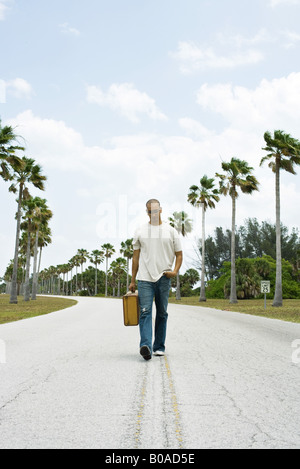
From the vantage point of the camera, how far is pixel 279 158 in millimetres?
31484

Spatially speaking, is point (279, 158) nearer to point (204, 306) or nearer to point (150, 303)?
point (204, 306)

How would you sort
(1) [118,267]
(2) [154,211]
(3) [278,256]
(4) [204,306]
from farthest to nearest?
(1) [118,267], (4) [204,306], (3) [278,256], (2) [154,211]

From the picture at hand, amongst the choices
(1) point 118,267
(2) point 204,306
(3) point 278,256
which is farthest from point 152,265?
(1) point 118,267

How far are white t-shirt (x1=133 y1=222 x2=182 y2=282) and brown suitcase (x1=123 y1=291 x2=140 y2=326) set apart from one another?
0.97 feet

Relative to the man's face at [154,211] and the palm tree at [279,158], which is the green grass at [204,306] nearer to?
the palm tree at [279,158]

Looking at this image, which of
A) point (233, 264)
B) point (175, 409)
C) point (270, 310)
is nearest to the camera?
point (175, 409)

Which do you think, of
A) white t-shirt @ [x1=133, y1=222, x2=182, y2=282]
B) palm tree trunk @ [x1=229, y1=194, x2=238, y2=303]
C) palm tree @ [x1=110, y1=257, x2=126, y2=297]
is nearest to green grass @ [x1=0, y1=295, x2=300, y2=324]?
palm tree trunk @ [x1=229, y1=194, x2=238, y2=303]

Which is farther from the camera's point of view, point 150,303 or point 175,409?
point 150,303

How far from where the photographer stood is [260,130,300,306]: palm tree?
30.6 meters

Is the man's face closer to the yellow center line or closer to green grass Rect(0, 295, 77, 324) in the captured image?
the yellow center line

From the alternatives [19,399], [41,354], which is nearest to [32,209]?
[41,354]

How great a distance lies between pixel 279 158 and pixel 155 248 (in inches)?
1076

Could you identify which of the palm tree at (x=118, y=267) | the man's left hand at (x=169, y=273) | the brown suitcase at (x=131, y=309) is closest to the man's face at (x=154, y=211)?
the man's left hand at (x=169, y=273)
